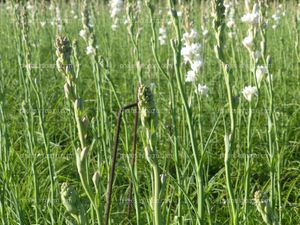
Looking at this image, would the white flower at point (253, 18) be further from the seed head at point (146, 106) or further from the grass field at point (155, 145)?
the seed head at point (146, 106)

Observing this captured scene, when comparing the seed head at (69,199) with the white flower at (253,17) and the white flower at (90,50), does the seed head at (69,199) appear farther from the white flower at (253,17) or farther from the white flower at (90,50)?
the white flower at (90,50)

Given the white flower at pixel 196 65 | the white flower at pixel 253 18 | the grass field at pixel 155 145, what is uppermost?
the white flower at pixel 253 18

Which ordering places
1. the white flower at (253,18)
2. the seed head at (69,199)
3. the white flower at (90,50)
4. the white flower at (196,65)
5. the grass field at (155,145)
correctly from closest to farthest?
the seed head at (69,199)
the grass field at (155,145)
the white flower at (253,18)
the white flower at (196,65)
the white flower at (90,50)

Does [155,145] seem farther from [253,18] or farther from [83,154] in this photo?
[253,18]

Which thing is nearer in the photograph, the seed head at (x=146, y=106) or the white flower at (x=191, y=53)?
the seed head at (x=146, y=106)

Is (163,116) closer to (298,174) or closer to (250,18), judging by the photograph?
(298,174)

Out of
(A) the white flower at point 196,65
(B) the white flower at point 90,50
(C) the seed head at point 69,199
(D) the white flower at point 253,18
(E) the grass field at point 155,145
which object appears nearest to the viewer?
(C) the seed head at point 69,199

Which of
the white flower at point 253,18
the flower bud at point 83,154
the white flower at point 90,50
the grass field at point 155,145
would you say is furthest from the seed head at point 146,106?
the white flower at point 90,50

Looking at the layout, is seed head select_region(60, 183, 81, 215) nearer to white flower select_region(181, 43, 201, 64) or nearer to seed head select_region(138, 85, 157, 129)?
seed head select_region(138, 85, 157, 129)


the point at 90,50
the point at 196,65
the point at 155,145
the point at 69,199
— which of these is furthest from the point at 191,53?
the point at 69,199

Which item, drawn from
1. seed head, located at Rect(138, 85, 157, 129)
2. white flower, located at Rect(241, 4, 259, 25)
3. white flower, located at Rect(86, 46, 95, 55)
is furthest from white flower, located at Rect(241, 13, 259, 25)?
seed head, located at Rect(138, 85, 157, 129)

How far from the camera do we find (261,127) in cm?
422

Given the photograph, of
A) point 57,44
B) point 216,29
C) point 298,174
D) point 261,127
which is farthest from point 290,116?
point 57,44

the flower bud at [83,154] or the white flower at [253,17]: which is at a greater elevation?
the white flower at [253,17]
